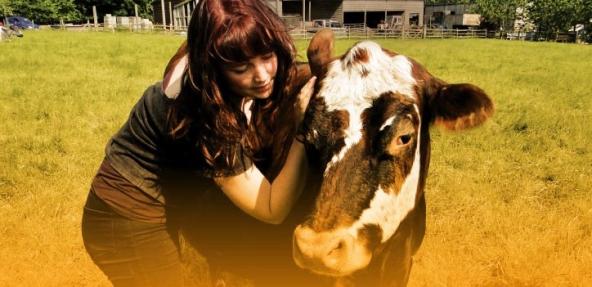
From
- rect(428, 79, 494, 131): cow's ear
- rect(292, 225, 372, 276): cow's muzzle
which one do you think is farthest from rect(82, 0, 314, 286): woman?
rect(428, 79, 494, 131): cow's ear

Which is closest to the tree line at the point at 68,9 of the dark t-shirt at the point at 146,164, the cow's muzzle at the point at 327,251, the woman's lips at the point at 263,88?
the dark t-shirt at the point at 146,164

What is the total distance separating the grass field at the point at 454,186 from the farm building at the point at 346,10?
31.0 meters

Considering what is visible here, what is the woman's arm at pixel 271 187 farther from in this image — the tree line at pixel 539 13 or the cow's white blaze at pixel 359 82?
the tree line at pixel 539 13

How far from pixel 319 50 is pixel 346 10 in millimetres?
40857

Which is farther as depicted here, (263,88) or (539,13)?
(539,13)

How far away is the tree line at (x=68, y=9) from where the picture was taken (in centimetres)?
5106

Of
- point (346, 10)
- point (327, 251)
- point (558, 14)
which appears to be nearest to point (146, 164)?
point (327, 251)

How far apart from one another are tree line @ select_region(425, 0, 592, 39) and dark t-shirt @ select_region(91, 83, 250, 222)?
173ft

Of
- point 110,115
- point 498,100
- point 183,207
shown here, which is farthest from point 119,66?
point 183,207

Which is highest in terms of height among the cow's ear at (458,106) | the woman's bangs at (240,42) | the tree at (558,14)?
the tree at (558,14)

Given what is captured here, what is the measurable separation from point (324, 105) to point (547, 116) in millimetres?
7423

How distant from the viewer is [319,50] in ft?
8.02

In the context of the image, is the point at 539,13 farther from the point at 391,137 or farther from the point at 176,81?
the point at 176,81

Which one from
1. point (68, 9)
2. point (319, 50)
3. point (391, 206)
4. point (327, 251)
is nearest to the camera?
point (327, 251)
